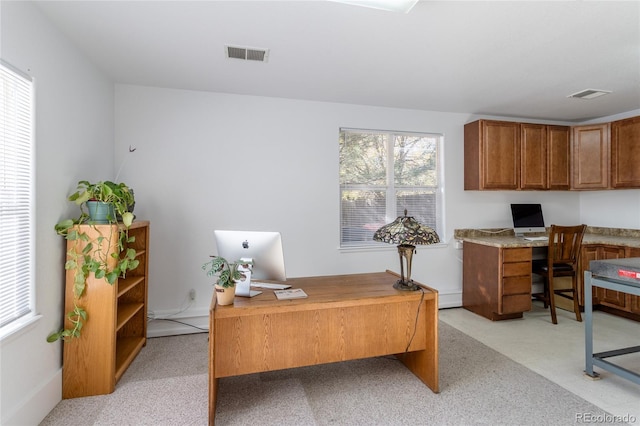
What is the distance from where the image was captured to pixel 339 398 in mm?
2150

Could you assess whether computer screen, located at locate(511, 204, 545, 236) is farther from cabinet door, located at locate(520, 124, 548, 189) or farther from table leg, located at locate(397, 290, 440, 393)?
table leg, located at locate(397, 290, 440, 393)

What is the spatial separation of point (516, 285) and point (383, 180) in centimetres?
194

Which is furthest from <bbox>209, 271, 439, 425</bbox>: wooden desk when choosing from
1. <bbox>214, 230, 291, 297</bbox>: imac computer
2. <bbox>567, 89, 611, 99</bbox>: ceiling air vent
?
<bbox>567, 89, 611, 99</bbox>: ceiling air vent

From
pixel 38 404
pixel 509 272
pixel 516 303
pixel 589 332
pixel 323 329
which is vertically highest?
pixel 509 272

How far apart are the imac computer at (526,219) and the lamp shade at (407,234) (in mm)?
2757

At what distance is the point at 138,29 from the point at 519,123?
14.0ft

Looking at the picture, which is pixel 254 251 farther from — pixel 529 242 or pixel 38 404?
pixel 529 242

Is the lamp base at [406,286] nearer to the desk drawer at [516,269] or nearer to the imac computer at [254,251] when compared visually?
the imac computer at [254,251]

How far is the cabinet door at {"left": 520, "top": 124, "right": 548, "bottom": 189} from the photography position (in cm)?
405

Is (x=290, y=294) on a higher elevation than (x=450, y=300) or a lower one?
higher

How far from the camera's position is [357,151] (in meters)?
3.88

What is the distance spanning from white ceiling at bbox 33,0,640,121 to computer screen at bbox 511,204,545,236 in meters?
1.44

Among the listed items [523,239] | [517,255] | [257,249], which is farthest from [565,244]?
[257,249]

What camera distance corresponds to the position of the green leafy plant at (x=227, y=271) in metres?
1.91
